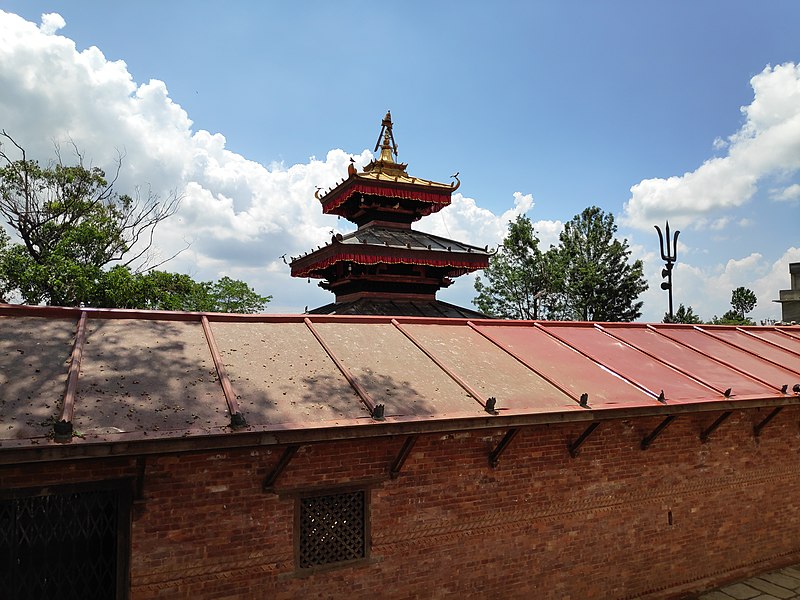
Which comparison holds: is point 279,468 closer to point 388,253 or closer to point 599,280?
point 388,253

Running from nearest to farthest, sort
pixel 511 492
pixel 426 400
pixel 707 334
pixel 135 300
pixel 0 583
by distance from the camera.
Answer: pixel 0 583 < pixel 426 400 < pixel 511 492 < pixel 707 334 < pixel 135 300

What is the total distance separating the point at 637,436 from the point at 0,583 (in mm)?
6547

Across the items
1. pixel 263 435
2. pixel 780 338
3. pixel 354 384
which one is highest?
pixel 780 338

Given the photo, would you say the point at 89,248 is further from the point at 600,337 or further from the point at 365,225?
the point at 600,337

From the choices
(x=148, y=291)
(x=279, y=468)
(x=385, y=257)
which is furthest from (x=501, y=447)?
(x=148, y=291)

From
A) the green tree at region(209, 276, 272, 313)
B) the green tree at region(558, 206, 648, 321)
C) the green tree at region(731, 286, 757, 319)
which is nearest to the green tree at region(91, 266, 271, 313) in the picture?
the green tree at region(209, 276, 272, 313)

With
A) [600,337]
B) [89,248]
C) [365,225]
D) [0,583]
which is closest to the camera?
[0,583]

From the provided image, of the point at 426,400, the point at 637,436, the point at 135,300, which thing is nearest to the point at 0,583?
the point at 426,400

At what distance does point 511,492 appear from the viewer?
19.3 feet

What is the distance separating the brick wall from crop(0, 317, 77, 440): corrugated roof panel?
58 centimetres

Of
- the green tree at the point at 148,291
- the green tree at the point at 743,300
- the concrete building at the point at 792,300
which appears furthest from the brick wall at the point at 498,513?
the green tree at the point at 743,300

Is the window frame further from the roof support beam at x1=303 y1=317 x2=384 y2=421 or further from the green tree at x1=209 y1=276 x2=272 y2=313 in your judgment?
the green tree at x1=209 y1=276 x2=272 y2=313

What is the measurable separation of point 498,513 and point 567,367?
2040 millimetres

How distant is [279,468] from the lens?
4762 millimetres
